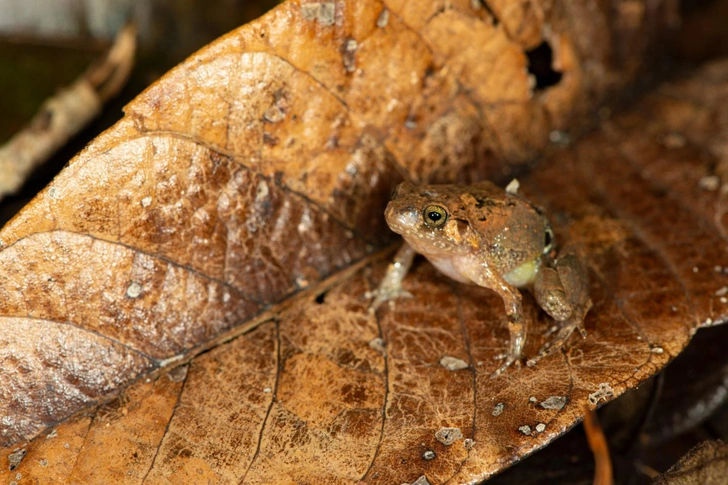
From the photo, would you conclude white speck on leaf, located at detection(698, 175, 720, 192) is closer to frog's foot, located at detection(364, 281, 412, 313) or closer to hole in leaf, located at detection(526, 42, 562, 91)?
hole in leaf, located at detection(526, 42, 562, 91)

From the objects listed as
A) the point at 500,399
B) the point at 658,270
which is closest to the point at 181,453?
the point at 500,399

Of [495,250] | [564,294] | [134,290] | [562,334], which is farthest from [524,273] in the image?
[134,290]

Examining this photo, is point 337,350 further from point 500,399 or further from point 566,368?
point 566,368

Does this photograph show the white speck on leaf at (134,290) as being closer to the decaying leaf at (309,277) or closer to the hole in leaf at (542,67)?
the decaying leaf at (309,277)

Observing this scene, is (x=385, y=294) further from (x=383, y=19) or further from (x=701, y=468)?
(x=701, y=468)

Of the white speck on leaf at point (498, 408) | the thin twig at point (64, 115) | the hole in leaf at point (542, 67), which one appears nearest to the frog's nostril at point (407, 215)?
the white speck on leaf at point (498, 408)
